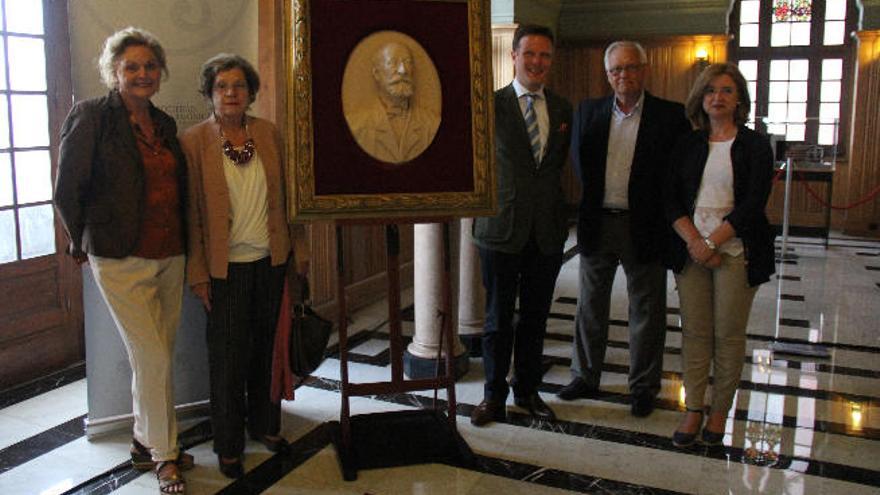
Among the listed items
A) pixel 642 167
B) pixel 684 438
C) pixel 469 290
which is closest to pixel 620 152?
pixel 642 167

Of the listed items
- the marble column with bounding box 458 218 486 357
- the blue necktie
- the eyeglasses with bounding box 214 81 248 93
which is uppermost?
the eyeglasses with bounding box 214 81 248 93

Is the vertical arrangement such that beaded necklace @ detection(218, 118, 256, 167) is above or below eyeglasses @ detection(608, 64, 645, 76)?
below

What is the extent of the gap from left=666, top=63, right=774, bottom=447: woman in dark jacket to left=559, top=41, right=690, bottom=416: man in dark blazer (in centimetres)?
20

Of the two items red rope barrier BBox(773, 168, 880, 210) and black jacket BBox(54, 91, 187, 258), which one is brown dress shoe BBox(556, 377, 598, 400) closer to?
black jacket BBox(54, 91, 187, 258)

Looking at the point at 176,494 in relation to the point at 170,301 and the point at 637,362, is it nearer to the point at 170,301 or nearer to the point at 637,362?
the point at 170,301

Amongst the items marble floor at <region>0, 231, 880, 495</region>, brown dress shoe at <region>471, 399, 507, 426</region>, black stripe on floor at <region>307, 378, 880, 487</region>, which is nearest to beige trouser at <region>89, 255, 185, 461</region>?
marble floor at <region>0, 231, 880, 495</region>

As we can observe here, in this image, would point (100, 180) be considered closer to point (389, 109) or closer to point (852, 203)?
point (389, 109)

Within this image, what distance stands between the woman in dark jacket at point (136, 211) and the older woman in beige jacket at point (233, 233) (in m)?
0.09

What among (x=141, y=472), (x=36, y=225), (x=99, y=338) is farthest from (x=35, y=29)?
(x=141, y=472)

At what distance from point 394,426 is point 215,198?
1.23 m

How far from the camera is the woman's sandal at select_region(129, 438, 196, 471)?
Answer: 3102 millimetres

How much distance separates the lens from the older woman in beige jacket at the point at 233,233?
2.88m

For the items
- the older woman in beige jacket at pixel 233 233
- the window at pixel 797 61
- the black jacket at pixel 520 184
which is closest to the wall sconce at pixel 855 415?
the black jacket at pixel 520 184

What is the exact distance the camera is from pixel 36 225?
427cm
